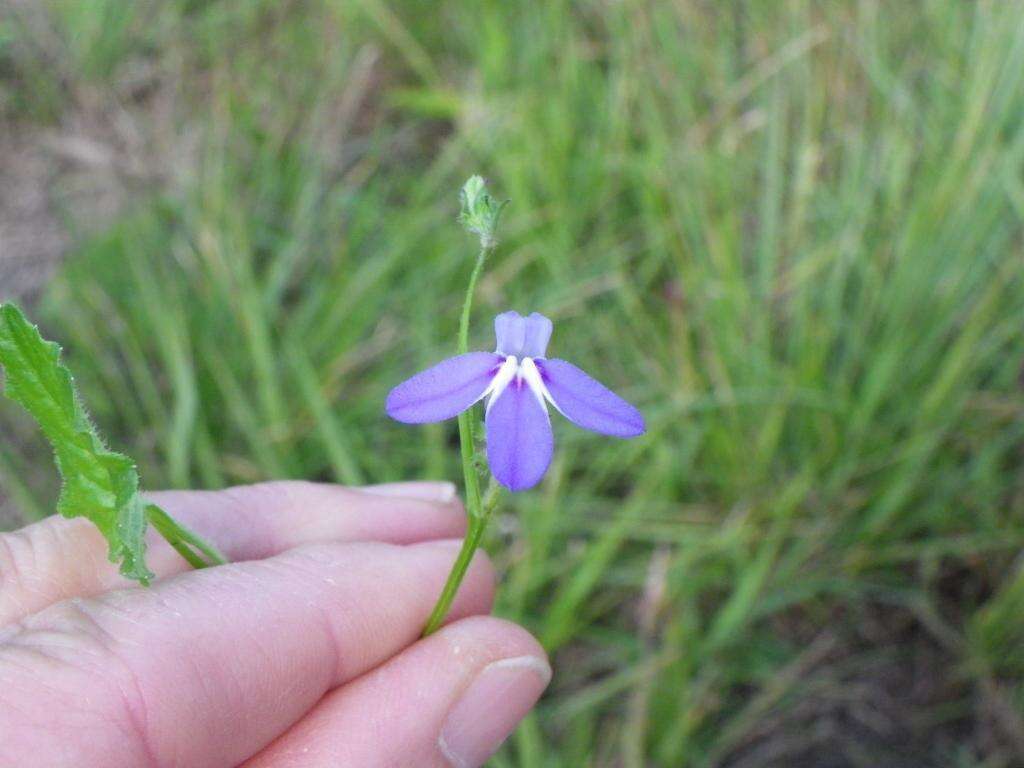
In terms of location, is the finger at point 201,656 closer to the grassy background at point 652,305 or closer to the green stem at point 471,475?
the green stem at point 471,475

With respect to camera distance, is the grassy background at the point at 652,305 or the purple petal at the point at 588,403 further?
the grassy background at the point at 652,305

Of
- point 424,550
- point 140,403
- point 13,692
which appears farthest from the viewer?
point 140,403

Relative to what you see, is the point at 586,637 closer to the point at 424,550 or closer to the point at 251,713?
the point at 424,550

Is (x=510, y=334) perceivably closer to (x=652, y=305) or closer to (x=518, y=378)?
(x=518, y=378)

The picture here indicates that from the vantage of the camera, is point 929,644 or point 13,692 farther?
point 929,644

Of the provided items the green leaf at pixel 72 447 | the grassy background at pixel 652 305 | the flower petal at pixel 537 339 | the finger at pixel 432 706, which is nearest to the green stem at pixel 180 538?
the green leaf at pixel 72 447

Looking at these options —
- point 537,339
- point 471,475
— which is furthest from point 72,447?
point 537,339

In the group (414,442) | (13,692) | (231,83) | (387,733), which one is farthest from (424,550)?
(231,83)
